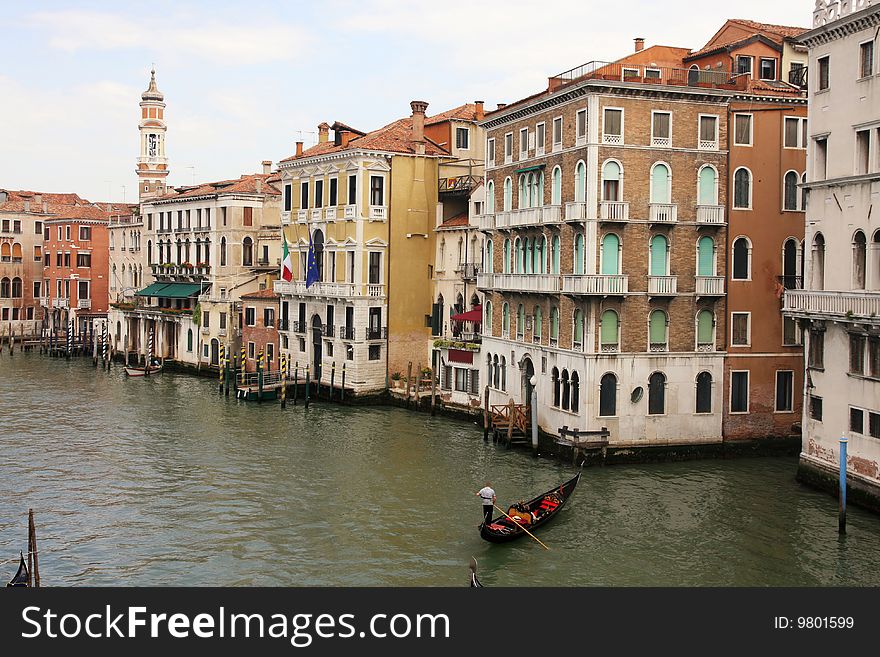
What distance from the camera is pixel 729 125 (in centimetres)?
2945

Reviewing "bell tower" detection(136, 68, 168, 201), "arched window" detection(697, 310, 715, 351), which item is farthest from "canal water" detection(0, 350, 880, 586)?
"bell tower" detection(136, 68, 168, 201)

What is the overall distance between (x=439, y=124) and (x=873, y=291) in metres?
24.3

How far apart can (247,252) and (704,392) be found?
30.6m

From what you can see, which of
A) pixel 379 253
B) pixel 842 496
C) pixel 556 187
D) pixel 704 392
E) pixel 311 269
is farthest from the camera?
pixel 311 269

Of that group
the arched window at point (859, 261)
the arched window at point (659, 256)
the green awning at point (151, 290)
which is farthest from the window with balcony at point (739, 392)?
the green awning at point (151, 290)

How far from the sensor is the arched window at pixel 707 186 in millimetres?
29312

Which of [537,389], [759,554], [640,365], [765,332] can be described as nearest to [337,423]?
[537,389]

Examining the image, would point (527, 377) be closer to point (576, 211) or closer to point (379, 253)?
point (576, 211)

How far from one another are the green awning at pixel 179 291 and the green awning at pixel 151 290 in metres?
0.24

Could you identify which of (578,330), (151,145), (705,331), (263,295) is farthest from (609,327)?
(151,145)

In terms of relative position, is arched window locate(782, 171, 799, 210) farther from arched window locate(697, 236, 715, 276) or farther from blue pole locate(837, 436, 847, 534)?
blue pole locate(837, 436, 847, 534)

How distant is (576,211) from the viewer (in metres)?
28.7

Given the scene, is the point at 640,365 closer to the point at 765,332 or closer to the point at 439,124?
the point at 765,332

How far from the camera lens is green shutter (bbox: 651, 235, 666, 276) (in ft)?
95.2
